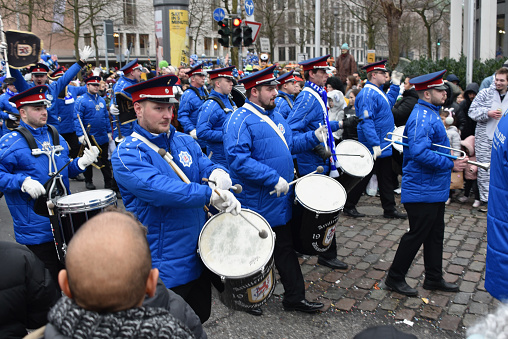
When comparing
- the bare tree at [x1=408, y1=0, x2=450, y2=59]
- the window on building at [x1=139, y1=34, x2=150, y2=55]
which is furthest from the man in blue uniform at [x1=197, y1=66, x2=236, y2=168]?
the window on building at [x1=139, y1=34, x2=150, y2=55]

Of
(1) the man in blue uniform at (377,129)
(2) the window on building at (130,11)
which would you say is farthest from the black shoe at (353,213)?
(2) the window on building at (130,11)

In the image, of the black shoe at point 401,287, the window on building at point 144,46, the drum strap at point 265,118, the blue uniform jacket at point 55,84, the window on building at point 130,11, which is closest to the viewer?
the drum strap at point 265,118

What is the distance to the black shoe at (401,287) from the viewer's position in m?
4.85

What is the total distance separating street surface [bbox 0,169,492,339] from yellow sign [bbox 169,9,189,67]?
10.1 meters

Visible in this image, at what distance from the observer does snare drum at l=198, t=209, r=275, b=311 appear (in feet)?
10.8

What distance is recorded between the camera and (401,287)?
4902 millimetres

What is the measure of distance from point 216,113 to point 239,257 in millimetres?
4153

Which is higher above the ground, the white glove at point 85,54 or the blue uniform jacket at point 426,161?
the white glove at point 85,54

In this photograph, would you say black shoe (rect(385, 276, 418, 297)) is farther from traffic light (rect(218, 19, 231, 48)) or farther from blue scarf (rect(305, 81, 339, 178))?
traffic light (rect(218, 19, 231, 48))

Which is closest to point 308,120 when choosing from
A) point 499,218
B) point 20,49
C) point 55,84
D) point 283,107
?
point 283,107

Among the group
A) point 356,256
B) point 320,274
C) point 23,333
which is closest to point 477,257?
point 356,256

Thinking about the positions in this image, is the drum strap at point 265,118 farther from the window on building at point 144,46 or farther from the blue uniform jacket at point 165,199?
the window on building at point 144,46

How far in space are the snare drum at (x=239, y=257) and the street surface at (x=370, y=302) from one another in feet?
3.18

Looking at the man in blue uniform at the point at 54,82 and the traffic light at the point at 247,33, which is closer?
the man in blue uniform at the point at 54,82
